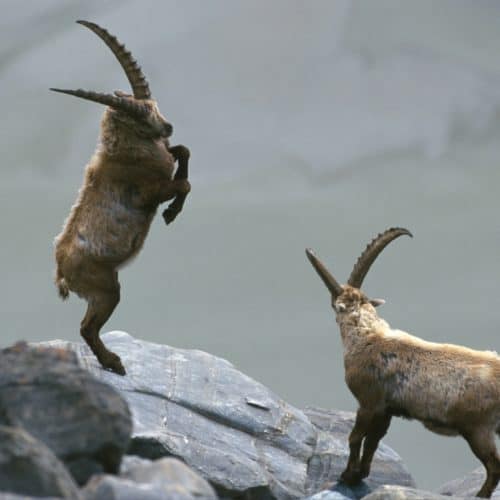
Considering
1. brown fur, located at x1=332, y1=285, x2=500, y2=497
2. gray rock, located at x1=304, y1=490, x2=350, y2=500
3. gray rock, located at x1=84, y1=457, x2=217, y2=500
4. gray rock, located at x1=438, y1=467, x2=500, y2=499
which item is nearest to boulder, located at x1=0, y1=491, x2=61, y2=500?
gray rock, located at x1=84, y1=457, x2=217, y2=500

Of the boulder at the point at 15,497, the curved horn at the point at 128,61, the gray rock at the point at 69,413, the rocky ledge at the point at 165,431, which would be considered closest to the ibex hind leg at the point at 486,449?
the rocky ledge at the point at 165,431

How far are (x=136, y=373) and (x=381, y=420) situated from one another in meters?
3.68

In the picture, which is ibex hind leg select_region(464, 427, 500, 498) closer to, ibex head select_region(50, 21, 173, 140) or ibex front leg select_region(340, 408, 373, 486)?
ibex front leg select_region(340, 408, 373, 486)

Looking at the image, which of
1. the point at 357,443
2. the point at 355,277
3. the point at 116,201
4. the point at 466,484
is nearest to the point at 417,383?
the point at 357,443

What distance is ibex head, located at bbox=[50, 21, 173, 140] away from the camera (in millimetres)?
14836

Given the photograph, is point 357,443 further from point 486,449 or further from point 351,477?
point 486,449

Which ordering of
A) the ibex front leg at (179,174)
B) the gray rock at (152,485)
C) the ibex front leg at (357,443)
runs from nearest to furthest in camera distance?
the gray rock at (152,485)
the ibex front leg at (357,443)
the ibex front leg at (179,174)

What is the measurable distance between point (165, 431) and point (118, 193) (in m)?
2.99

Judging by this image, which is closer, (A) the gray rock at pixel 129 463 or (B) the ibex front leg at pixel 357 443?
(A) the gray rock at pixel 129 463

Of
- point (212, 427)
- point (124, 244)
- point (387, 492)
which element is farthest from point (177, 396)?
point (387, 492)

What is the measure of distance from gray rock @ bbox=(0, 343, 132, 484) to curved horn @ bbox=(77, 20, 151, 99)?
6551 millimetres

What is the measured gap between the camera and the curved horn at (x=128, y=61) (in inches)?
605

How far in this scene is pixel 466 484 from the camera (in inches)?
722

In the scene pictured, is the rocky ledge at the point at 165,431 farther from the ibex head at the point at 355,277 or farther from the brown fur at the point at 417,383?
the ibex head at the point at 355,277
